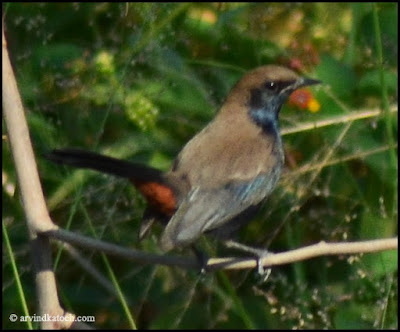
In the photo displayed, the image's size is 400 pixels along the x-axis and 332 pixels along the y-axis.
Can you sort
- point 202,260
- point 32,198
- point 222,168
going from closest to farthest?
point 32,198
point 202,260
point 222,168

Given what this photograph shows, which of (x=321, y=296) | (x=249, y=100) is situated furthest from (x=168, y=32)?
(x=321, y=296)

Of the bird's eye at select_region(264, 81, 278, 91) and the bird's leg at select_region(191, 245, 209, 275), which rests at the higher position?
the bird's eye at select_region(264, 81, 278, 91)

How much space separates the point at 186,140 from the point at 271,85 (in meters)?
0.50

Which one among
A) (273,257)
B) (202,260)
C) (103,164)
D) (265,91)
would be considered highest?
(103,164)

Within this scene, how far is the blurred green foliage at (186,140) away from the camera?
11.2ft

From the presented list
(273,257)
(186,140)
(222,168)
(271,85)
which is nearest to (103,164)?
(273,257)

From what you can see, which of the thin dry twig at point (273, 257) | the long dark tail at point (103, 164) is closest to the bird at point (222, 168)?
the long dark tail at point (103, 164)

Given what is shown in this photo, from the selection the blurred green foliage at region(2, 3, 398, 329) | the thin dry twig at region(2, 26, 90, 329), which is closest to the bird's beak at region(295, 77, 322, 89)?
the blurred green foliage at region(2, 3, 398, 329)

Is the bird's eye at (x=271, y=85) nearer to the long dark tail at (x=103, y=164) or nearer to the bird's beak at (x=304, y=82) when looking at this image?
the bird's beak at (x=304, y=82)

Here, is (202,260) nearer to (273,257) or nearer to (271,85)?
→ (273,257)

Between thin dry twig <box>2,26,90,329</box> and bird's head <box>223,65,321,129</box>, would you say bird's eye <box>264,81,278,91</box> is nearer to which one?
bird's head <box>223,65,321,129</box>

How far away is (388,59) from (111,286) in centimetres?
120

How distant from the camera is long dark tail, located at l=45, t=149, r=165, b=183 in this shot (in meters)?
2.38

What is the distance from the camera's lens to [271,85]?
3305 mm
